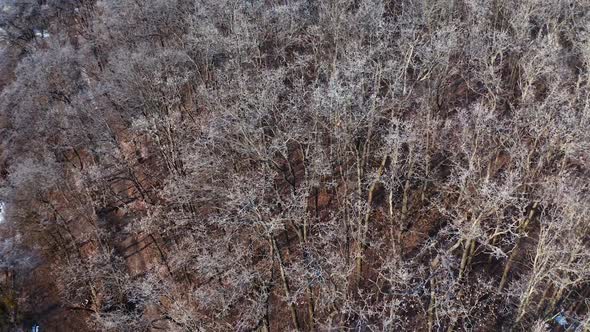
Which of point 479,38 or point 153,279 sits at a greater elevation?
point 479,38

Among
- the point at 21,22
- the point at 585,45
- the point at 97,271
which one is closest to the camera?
the point at 585,45

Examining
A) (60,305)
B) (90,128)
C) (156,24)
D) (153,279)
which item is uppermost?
(156,24)

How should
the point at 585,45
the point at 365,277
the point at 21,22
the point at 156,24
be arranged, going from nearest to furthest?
the point at 585,45
the point at 365,277
the point at 156,24
the point at 21,22

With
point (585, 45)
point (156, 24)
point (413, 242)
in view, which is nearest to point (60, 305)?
point (156, 24)

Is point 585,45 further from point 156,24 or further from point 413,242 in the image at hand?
point 156,24

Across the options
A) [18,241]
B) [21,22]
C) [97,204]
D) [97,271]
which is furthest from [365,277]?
[21,22]

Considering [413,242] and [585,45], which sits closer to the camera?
[585,45]
